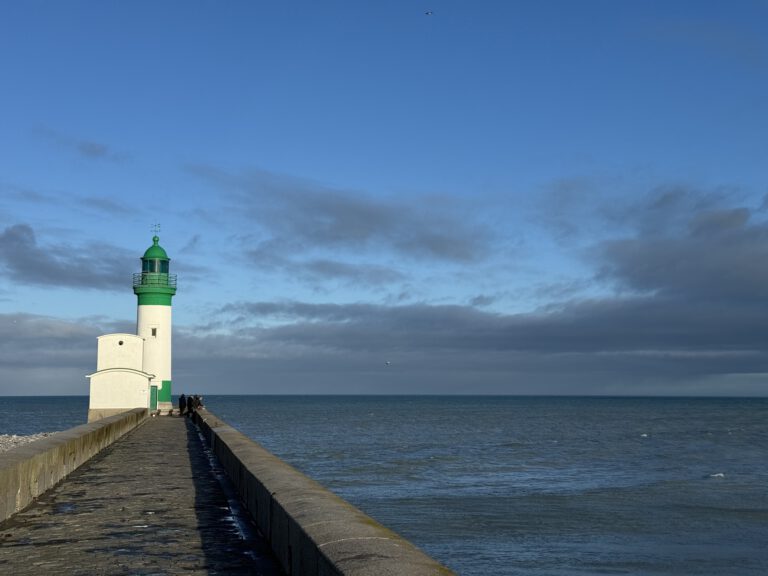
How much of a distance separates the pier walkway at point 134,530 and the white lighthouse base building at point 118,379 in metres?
26.0

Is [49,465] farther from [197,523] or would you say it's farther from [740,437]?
[740,437]

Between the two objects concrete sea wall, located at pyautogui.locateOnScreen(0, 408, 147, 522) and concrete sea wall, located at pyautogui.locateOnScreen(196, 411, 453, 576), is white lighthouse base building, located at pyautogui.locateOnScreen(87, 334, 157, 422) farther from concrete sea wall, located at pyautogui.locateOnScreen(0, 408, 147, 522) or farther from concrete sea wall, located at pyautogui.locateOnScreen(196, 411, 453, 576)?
concrete sea wall, located at pyautogui.locateOnScreen(196, 411, 453, 576)

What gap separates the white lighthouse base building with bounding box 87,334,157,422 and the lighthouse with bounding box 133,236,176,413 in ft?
4.94

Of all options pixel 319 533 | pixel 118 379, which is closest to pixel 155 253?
pixel 118 379

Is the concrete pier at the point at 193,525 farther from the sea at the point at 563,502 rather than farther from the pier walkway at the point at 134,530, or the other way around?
the sea at the point at 563,502

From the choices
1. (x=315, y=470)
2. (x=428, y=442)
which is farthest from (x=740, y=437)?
(x=315, y=470)

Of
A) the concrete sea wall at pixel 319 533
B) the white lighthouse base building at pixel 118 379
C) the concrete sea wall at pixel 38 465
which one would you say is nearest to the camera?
the concrete sea wall at pixel 319 533

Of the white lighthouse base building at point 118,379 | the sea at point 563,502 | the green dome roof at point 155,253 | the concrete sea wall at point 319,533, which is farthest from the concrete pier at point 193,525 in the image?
the green dome roof at point 155,253

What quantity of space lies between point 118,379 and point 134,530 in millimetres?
32405

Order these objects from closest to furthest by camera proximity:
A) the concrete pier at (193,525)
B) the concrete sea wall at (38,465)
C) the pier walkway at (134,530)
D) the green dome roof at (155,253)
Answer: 1. the concrete pier at (193,525)
2. the pier walkway at (134,530)
3. the concrete sea wall at (38,465)
4. the green dome roof at (155,253)

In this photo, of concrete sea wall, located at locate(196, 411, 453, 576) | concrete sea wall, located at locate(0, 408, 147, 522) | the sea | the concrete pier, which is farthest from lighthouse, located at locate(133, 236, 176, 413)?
concrete sea wall, located at locate(196, 411, 453, 576)

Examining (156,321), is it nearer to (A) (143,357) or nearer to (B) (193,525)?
(A) (143,357)

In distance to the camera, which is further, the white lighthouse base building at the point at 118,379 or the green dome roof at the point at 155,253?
the green dome roof at the point at 155,253

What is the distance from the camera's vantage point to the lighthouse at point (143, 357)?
3941 centimetres
